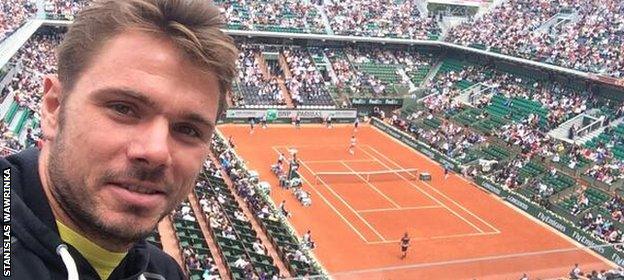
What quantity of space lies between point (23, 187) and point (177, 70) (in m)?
0.61

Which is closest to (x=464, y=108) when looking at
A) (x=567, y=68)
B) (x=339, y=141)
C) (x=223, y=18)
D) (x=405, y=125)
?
(x=405, y=125)

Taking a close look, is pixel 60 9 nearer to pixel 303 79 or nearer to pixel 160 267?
pixel 303 79

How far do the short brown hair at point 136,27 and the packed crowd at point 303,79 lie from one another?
42.1m

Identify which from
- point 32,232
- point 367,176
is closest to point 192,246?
point 367,176

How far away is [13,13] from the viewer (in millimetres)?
36594

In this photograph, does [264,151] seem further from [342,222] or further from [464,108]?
[464,108]

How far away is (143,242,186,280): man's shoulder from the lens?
222cm

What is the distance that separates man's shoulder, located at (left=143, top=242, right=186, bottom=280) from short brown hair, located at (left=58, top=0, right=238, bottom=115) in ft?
2.47

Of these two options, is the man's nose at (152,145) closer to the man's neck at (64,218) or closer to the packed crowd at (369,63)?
the man's neck at (64,218)

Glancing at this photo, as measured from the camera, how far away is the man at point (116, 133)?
178 cm

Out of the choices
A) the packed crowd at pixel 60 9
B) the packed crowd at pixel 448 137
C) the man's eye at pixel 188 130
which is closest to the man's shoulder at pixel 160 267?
the man's eye at pixel 188 130

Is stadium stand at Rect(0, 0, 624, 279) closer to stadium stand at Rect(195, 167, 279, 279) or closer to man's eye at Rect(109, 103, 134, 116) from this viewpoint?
stadium stand at Rect(195, 167, 279, 279)

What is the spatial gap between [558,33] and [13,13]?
39555 mm

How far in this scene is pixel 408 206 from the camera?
27531 mm
